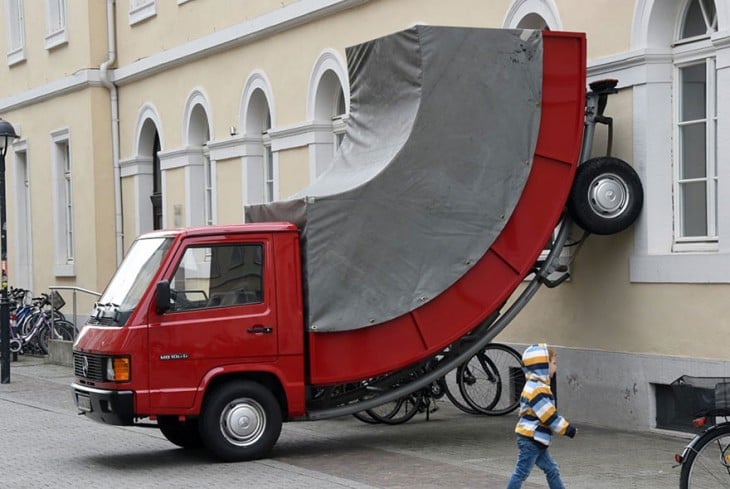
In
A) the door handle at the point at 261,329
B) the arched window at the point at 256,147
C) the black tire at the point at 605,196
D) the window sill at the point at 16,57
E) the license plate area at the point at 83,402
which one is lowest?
the license plate area at the point at 83,402

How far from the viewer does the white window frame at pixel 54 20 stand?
29.8 m

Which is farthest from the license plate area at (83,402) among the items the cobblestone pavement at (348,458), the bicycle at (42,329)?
the bicycle at (42,329)

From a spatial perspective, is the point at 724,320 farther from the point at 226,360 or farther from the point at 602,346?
the point at 226,360

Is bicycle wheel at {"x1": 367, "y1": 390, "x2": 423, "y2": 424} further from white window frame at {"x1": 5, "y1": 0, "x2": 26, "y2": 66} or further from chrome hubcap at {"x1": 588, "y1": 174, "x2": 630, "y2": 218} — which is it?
white window frame at {"x1": 5, "y1": 0, "x2": 26, "y2": 66}

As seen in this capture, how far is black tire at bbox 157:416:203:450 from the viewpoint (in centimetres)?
1381

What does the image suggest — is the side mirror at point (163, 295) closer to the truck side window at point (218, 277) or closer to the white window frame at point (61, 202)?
the truck side window at point (218, 277)

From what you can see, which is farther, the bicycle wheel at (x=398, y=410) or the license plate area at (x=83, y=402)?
the bicycle wheel at (x=398, y=410)

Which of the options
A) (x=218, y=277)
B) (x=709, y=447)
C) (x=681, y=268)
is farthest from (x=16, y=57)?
(x=709, y=447)

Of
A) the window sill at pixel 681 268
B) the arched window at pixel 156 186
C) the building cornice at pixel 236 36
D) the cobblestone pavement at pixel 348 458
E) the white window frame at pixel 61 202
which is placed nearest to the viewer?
the cobblestone pavement at pixel 348 458

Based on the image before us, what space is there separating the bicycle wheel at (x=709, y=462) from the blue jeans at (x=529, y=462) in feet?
2.83

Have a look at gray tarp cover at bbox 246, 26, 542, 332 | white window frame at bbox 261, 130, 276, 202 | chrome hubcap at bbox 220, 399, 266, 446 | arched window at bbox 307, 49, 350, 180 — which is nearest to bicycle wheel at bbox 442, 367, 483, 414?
gray tarp cover at bbox 246, 26, 542, 332

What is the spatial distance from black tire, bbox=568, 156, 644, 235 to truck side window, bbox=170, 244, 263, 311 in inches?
122

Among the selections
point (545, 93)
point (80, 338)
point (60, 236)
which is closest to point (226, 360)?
point (80, 338)

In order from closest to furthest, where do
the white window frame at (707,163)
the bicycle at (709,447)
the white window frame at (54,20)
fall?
the bicycle at (709,447), the white window frame at (707,163), the white window frame at (54,20)
